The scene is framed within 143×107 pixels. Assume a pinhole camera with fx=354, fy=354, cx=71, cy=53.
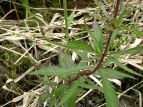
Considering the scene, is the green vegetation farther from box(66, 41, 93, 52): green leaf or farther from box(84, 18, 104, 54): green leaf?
box(66, 41, 93, 52): green leaf

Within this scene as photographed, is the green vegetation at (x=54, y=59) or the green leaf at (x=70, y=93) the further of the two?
the green vegetation at (x=54, y=59)

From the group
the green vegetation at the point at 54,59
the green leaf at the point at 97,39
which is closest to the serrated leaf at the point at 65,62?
the green vegetation at the point at 54,59

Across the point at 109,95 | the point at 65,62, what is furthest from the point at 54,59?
the point at 109,95

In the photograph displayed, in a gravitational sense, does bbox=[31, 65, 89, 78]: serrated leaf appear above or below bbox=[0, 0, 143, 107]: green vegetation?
above

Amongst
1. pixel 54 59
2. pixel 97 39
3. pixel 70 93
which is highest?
pixel 97 39

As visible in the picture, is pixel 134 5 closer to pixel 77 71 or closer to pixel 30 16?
pixel 30 16

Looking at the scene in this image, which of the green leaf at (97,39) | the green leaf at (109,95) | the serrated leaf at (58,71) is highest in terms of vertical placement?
the green leaf at (97,39)

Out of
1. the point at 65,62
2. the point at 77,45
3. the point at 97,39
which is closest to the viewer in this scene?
the point at 77,45

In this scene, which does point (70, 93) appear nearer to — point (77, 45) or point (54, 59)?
point (77, 45)

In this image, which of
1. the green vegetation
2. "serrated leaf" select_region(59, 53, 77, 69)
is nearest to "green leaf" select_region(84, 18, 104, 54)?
the green vegetation

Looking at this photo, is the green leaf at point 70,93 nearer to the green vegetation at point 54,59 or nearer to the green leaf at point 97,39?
the green vegetation at point 54,59

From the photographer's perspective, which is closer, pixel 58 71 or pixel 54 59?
pixel 58 71

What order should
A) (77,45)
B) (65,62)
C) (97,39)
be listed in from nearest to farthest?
1. (77,45)
2. (97,39)
3. (65,62)

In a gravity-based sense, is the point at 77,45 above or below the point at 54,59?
above
